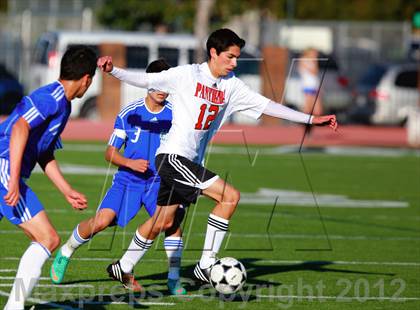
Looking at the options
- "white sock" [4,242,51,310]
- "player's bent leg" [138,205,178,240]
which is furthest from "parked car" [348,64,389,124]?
"white sock" [4,242,51,310]

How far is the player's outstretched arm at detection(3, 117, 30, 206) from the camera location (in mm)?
7145

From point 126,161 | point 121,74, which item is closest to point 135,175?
point 126,161

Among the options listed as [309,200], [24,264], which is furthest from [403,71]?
[24,264]

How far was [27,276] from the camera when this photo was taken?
23.8ft

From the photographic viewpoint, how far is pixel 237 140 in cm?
2752

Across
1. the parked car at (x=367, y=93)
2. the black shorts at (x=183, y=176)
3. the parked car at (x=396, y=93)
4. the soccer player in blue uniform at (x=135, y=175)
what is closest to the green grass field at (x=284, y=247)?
the soccer player in blue uniform at (x=135, y=175)

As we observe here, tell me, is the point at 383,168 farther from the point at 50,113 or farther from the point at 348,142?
the point at 50,113

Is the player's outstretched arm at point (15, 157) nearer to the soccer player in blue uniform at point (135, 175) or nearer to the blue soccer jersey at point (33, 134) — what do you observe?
the blue soccer jersey at point (33, 134)

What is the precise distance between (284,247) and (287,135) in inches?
687

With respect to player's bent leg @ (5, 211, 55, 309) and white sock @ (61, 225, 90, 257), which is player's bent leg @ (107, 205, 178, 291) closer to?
white sock @ (61, 225, 90, 257)

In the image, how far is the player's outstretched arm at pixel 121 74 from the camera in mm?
8195

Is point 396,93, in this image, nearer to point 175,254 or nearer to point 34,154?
point 175,254

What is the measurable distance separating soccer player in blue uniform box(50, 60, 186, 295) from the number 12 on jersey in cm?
61

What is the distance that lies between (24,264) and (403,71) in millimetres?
26491
